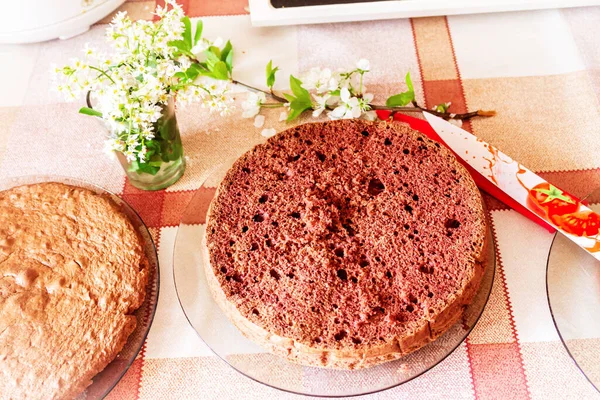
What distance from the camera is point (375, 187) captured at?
90 cm

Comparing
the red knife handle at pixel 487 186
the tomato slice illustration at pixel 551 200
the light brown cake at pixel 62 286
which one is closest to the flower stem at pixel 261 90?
the red knife handle at pixel 487 186

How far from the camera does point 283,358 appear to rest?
0.80 metres

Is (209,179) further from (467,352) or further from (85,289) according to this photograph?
(467,352)

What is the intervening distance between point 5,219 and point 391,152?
0.64 meters

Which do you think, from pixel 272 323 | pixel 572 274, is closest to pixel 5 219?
pixel 272 323

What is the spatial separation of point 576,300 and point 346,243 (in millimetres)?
356

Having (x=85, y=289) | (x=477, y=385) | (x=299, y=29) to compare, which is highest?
(x=299, y=29)

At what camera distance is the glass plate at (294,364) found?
780 mm

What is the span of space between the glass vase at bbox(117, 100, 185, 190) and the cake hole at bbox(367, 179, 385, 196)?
0.36 meters

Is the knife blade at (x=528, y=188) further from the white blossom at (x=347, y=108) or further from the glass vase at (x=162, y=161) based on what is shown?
the glass vase at (x=162, y=161)

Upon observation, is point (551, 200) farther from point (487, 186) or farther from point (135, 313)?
point (135, 313)

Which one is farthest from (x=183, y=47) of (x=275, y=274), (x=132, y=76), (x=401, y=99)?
(x=275, y=274)

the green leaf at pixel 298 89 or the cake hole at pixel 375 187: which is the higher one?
the green leaf at pixel 298 89

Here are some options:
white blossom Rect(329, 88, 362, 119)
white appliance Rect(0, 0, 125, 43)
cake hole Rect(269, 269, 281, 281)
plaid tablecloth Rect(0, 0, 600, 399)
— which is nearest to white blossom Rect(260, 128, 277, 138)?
plaid tablecloth Rect(0, 0, 600, 399)
